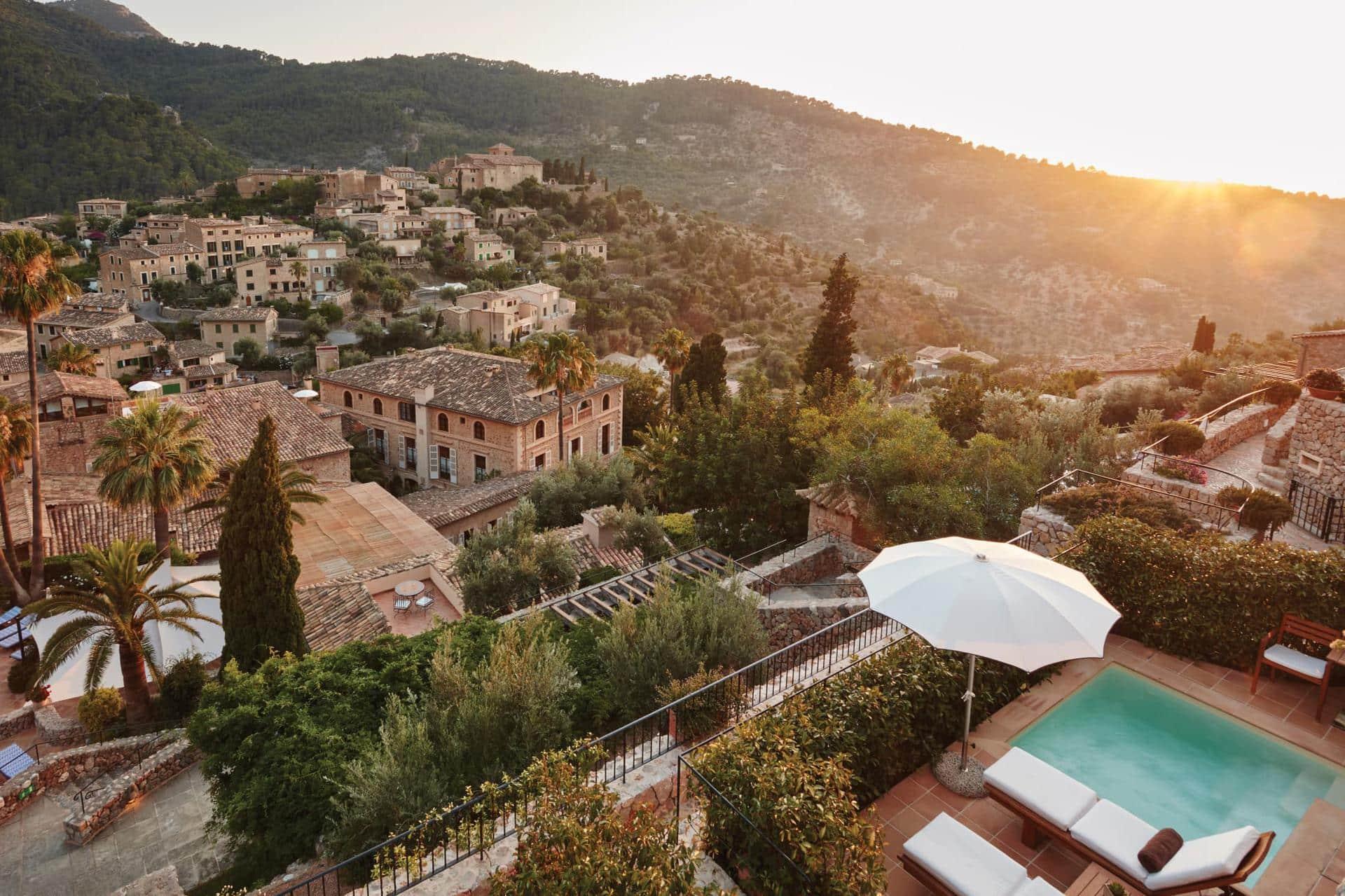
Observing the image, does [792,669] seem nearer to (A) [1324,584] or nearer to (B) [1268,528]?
(A) [1324,584]

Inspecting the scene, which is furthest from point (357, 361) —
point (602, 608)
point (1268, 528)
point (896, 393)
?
point (1268, 528)

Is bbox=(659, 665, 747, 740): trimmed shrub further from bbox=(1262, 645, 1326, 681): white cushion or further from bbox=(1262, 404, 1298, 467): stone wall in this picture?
bbox=(1262, 404, 1298, 467): stone wall

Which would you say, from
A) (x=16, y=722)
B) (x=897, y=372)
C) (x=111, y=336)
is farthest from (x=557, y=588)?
(x=111, y=336)

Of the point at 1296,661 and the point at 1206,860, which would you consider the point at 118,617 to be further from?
the point at 1296,661

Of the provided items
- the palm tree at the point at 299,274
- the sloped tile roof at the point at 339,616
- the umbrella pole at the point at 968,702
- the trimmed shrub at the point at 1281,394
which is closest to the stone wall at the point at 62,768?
the sloped tile roof at the point at 339,616

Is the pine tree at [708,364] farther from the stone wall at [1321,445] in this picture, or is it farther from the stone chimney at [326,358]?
the stone chimney at [326,358]

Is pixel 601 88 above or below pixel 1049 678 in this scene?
above
